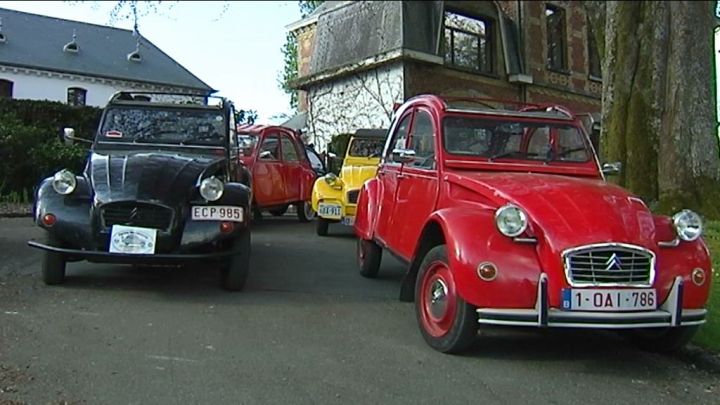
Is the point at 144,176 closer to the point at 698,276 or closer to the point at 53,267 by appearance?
the point at 53,267

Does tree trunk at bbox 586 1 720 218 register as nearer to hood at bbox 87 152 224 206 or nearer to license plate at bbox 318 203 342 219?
license plate at bbox 318 203 342 219

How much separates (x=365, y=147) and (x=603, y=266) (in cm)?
819

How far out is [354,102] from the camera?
22.8 metres

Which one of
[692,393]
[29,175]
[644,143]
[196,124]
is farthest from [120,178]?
[29,175]

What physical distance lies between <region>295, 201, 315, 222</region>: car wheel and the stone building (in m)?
7.25

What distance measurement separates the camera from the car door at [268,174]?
12352 millimetres

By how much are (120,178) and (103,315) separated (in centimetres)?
138

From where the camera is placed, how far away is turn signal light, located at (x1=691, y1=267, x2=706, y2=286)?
4715mm

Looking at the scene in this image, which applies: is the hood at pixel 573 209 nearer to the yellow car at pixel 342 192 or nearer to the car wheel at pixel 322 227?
the yellow car at pixel 342 192

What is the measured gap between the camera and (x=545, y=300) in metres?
4.48

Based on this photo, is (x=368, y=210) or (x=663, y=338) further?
(x=368, y=210)

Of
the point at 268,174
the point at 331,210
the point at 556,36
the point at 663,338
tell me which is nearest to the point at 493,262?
the point at 663,338

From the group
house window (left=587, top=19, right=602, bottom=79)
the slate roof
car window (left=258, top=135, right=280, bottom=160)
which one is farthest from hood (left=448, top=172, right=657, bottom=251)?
the slate roof

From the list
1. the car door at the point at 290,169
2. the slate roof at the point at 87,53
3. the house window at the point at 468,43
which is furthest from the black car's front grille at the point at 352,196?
the slate roof at the point at 87,53
